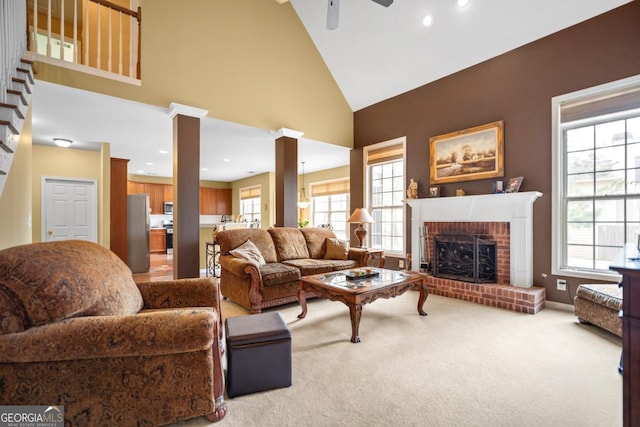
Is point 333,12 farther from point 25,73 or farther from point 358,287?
point 25,73

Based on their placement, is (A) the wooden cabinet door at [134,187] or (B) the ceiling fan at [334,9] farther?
(A) the wooden cabinet door at [134,187]

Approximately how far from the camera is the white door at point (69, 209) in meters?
5.56

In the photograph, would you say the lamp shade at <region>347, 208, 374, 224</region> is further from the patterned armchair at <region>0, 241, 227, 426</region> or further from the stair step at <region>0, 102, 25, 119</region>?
the stair step at <region>0, 102, 25, 119</region>

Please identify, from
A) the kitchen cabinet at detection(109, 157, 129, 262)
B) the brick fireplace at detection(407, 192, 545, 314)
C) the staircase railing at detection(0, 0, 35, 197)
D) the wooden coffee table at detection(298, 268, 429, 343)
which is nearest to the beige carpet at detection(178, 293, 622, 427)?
the wooden coffee table at detection(298, 268, 429, 343)

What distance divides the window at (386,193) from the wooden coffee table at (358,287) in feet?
7.08

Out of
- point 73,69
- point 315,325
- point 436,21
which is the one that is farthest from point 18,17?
point 436,21

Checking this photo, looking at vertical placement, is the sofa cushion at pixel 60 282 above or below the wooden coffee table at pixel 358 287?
above

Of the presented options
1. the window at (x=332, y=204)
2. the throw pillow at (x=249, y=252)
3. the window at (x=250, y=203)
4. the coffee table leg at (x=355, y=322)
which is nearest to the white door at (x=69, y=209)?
the throw pillow at (x=249, y=252)

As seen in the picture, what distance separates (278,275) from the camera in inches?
141

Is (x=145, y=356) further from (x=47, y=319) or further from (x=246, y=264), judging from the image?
(x=246, y=264)

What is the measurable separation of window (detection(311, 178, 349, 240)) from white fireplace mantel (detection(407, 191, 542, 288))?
11.7 feet

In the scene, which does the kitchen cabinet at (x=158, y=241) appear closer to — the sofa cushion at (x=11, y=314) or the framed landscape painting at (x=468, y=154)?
the framed landscape painting at (x=468, y=154)

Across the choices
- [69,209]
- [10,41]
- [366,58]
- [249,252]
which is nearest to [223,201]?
[69,209]

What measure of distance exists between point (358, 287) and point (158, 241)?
9411 mm
